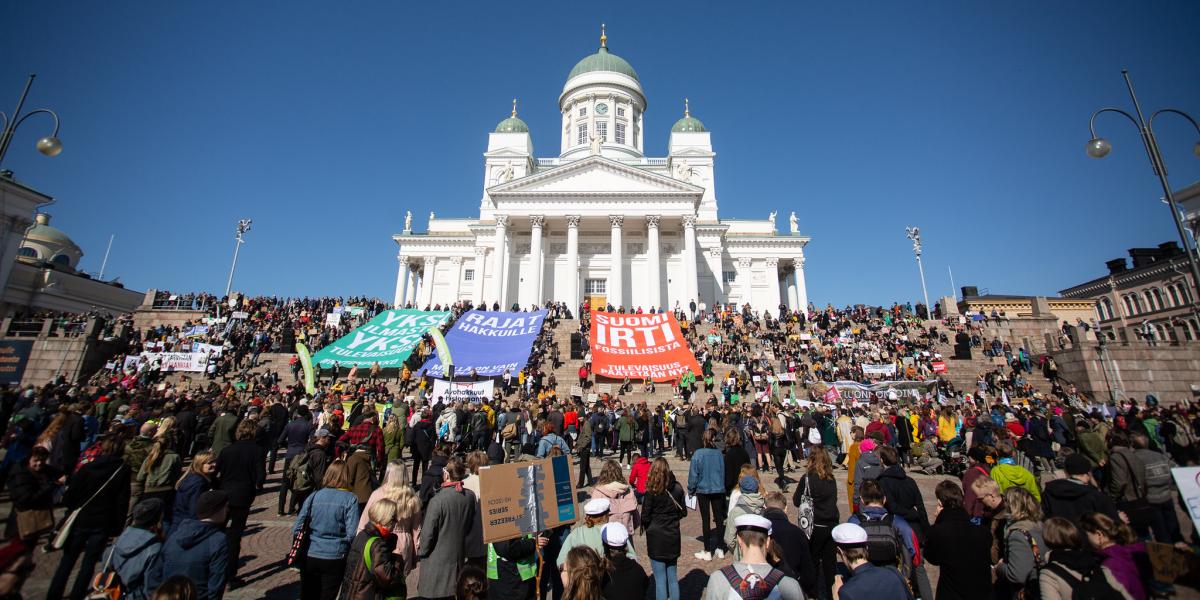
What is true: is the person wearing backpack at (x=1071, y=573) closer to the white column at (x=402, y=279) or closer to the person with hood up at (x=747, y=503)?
the person with hood up at (x=747, y=503)

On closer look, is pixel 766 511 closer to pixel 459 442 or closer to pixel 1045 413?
pixel 459 442

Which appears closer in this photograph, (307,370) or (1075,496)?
(1075,496)

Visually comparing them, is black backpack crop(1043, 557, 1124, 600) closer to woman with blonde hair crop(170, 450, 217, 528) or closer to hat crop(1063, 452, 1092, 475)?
hat crop(1063, 452, 1092, 475)

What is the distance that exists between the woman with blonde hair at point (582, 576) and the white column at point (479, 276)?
132ft

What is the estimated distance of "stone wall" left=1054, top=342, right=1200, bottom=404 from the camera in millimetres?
21734

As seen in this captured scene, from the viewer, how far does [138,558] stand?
385 centimetres

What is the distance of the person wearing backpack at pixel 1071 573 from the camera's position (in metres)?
3.43

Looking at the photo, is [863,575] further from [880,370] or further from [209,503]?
[880,370]

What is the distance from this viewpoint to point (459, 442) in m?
12.8

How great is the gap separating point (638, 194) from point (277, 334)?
82.0 feet

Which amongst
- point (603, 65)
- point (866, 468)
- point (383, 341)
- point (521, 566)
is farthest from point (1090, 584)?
point (603, 65)

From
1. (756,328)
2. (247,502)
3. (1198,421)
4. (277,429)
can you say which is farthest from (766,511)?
(756,328)

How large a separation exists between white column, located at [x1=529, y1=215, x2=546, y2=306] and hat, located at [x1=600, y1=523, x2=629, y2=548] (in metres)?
33.3

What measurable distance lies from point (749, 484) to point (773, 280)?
44.6 meters
